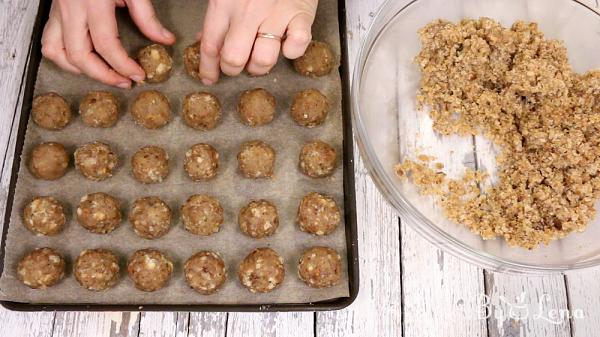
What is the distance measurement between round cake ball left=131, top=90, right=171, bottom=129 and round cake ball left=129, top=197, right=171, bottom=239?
0.87 feet

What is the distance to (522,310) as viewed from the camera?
189cm

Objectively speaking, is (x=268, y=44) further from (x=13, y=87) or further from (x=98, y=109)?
(x=13, y=87)

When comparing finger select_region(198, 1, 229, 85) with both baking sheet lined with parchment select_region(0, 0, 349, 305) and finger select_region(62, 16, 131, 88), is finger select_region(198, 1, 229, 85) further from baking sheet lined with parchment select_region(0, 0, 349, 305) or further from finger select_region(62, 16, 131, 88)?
finger select_region(62, 16, 131, 88)

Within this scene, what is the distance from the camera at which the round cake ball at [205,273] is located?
165 cm

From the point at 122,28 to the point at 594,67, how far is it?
1.73 meters

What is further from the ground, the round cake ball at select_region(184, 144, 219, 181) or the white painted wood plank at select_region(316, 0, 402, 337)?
the round cake ball at select_region(184, 144, 219, 181)

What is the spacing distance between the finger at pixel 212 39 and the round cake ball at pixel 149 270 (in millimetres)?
627

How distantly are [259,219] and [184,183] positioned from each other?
316 millimetres

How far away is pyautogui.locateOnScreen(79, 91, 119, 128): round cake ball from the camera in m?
1.80

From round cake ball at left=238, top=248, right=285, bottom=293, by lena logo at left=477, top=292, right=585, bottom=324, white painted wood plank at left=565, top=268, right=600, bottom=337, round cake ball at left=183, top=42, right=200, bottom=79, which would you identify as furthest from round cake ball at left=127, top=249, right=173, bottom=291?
white painted wood plank at left=565, top=268, right=600, bottom=337

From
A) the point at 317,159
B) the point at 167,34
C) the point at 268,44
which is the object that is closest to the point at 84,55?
the point at 167,34

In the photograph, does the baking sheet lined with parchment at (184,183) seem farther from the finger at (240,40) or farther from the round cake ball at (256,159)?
the finger at (240,40)

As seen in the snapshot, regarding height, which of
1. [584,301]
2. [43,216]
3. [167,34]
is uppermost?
[167,34]

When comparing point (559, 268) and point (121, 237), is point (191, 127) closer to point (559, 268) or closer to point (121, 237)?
point (121, 237)
